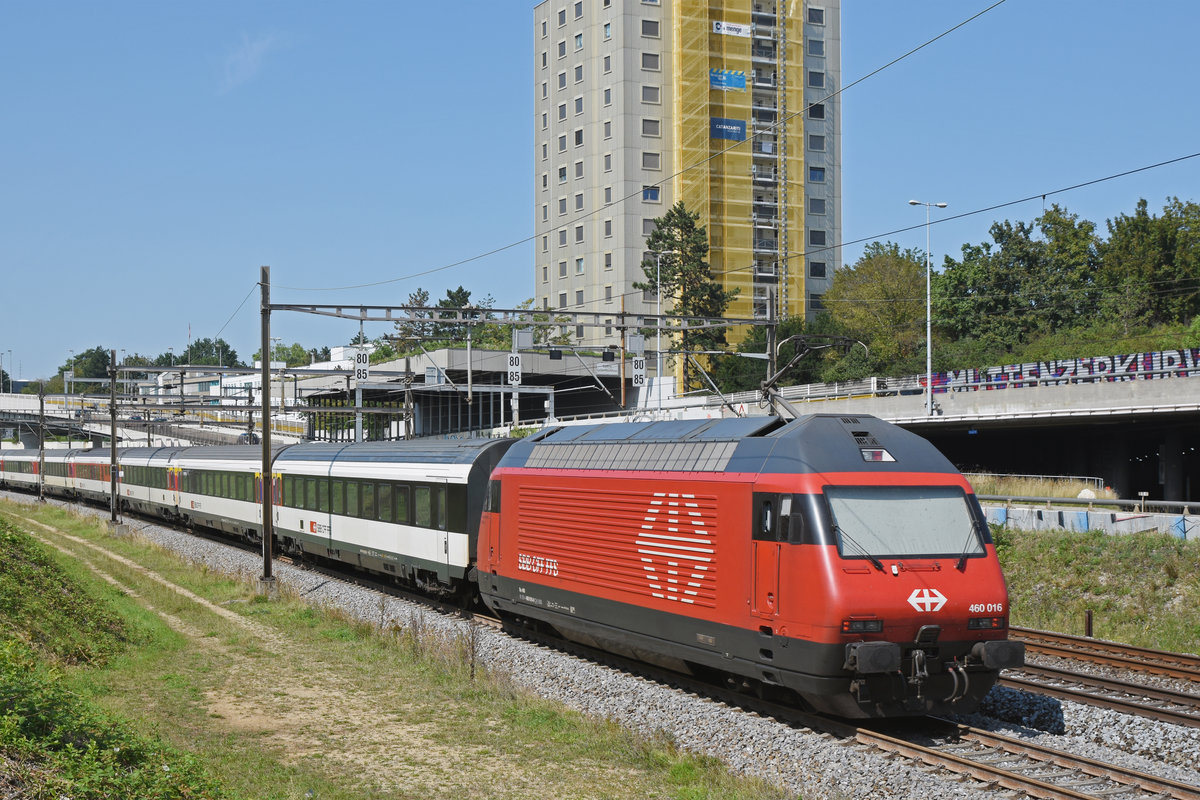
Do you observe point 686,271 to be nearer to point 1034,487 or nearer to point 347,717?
point 1034,487

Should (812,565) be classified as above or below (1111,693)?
above

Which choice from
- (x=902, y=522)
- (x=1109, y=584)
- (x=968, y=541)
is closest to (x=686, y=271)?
(x=1109, y=584)

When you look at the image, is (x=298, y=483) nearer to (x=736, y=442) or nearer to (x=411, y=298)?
(x=736, y=442)

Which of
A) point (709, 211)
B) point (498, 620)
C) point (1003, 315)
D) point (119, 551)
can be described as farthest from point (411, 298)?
point (498, 620)

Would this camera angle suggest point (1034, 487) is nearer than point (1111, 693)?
No

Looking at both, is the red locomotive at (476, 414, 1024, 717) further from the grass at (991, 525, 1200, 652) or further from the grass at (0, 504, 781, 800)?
the grass at (991, 525, 1200, 652)

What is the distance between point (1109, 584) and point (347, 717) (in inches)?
700

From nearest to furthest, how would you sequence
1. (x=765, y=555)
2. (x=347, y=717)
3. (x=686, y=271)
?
1. (x=765, y=555)
2. (x=347, y=717)
3. (x=686, y=271)

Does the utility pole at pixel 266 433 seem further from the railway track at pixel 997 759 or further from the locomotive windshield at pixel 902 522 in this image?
the locomotive windshield at pixel 902 522

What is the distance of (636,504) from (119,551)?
27506 millimetres

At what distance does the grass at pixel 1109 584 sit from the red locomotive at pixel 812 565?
32.0 ft

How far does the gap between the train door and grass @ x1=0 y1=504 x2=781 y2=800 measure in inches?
77.2

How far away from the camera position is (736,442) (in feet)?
46.9

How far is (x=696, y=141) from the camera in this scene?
88438 millimetres
